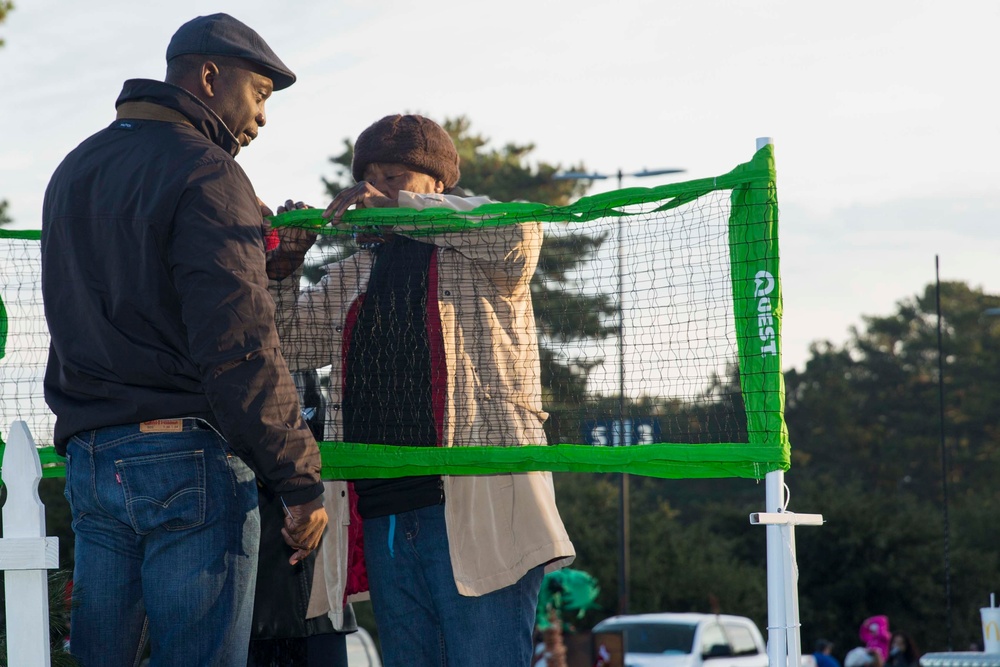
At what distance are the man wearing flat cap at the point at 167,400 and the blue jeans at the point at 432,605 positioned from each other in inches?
21.3

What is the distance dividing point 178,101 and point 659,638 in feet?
52.9

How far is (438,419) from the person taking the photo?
3602mm

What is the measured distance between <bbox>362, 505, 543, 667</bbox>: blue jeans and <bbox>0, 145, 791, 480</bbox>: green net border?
0.19m

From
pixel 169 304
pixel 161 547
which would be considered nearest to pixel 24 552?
pixel 161 547

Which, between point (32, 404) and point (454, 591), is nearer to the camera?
point (454, 591)

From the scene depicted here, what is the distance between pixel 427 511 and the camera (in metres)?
3.57

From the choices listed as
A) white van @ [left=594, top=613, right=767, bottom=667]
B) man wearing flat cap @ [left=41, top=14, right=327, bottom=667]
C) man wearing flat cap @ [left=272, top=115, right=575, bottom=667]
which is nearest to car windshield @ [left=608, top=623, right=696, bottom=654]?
white van @ [left=594, top=613, right=767, bottom=667]

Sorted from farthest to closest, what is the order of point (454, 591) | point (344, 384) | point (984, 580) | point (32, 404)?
point (984, 580), point (32, 404), point (344, 384), point (454, 591)

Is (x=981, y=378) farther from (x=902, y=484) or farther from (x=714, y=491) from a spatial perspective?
(x=714, y=491)

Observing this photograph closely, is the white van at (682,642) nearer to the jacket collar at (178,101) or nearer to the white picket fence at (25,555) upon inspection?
the white picket fence at (25,555)

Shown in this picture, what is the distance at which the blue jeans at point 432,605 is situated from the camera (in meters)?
3.40

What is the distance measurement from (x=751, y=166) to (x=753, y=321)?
45 centimetres

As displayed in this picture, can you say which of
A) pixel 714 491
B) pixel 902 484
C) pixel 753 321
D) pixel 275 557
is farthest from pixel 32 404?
pixel 902 484

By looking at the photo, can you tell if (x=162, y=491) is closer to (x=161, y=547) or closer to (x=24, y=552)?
(x=161, y=547)
